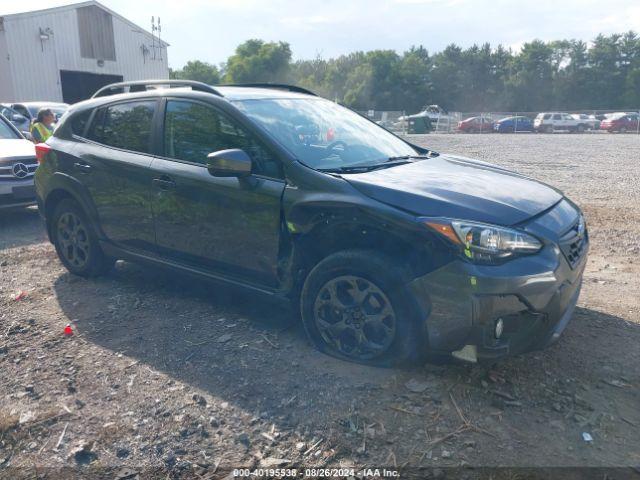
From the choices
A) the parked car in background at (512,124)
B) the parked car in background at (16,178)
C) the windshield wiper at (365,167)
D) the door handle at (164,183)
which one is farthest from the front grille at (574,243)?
the parked car in background at (512,124)

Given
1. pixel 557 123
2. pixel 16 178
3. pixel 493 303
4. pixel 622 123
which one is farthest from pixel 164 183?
pixel 557 123

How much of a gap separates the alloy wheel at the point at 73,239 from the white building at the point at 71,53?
25606mm

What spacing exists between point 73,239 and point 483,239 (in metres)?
3.92

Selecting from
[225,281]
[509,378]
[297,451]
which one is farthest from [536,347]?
[225,281]

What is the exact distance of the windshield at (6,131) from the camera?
9.23 metres

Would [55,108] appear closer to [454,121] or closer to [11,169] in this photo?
[11,169]

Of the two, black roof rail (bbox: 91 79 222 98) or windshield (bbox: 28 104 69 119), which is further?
windshield (bbox: 28 104 69 119)

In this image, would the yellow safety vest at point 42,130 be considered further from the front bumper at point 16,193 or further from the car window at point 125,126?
the car window at point 125,126

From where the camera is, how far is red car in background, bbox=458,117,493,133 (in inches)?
1688

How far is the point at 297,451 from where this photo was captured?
289cm

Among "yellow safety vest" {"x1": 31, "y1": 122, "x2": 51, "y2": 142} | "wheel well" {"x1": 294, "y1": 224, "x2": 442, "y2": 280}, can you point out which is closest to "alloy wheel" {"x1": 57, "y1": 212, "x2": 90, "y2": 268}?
"wheel well" {"x1": 294, "y1": 224, "x2": 442, "y2": 280}

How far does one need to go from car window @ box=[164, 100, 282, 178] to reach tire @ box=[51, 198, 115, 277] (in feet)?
4.31

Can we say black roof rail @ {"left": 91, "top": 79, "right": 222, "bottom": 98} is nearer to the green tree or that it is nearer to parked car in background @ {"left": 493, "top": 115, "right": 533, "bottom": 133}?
parked car in background @ {"left": 493, "top": 115, "right": 533, "bottom": 133}

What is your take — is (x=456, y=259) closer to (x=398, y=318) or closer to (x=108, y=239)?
(x=398, y=318)
